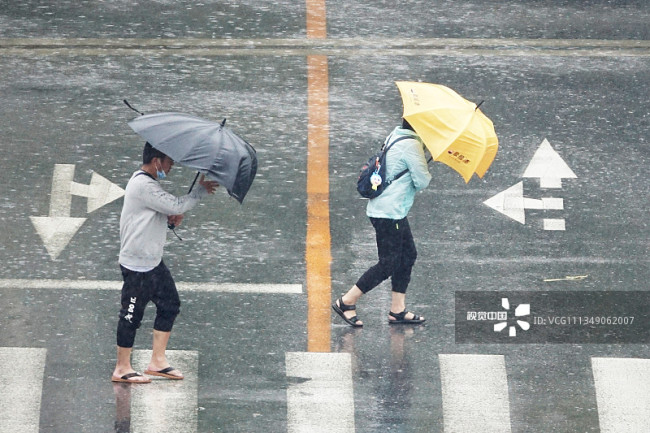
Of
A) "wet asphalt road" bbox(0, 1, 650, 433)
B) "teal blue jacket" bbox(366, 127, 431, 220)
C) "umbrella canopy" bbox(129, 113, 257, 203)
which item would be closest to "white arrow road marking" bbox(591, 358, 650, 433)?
"wet asphalt road" bbox(0, 1, 650, 433)

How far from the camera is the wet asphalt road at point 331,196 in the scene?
30.1 feet

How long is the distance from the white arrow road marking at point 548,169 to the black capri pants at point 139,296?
164 inches

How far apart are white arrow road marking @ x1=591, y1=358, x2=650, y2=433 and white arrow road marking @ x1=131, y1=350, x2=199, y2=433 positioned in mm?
2703

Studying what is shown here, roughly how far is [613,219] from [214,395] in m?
4.16

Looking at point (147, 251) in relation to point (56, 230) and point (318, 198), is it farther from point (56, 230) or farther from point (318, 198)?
point (318, 198)

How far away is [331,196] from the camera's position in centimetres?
1147

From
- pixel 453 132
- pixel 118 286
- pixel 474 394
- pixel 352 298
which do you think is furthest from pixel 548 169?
pixel 118 286

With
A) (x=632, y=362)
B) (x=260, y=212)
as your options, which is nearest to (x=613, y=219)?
(x=632, y=362)

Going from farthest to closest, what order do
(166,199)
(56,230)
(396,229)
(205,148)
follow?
(56,230), (396,229), (166,199), (205,148)

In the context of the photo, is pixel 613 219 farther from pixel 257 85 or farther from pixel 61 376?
pixel 61 376

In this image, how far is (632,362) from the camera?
9477 mm

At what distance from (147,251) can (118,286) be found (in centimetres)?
153

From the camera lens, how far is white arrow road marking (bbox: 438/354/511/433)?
8.73 meters

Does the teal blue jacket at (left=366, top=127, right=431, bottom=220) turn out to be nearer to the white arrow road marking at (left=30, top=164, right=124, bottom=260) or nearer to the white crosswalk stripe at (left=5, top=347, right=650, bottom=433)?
the white crosswalk stripe at (left=5, top=347, right=650, bottom=433)
